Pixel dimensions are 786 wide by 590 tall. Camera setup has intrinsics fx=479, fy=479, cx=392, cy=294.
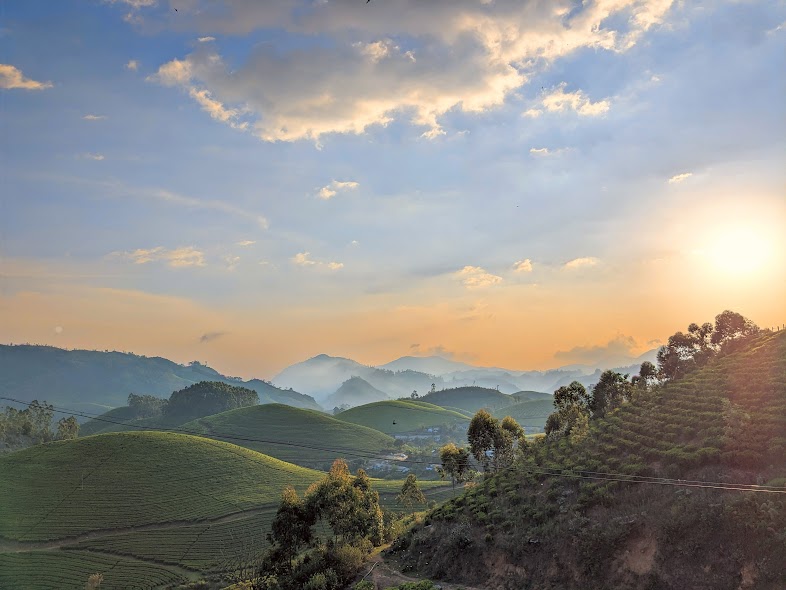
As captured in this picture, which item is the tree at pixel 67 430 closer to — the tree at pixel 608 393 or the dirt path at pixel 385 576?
the dirt path at pixel 385 576

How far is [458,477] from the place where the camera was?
71062mm

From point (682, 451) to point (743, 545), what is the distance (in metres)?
11.1

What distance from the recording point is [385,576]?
3875cm

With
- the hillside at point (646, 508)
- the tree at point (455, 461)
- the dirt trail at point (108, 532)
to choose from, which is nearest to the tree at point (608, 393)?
the hillside at point (646, 508)

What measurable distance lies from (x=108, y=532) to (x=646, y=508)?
91579 mm

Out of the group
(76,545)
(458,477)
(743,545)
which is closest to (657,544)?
(743,545)

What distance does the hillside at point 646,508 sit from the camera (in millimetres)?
27344

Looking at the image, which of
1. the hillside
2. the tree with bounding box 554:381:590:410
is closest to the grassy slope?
the tree with bounding box 554:381:590:410

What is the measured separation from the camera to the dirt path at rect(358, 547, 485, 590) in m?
34.7

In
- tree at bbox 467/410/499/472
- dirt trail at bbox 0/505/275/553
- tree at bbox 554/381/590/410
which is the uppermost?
tree at bbox 554/381/590/410

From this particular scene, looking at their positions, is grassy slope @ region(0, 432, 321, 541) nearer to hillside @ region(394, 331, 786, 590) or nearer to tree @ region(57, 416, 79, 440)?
tree @ region(57, 416, 79, 440)

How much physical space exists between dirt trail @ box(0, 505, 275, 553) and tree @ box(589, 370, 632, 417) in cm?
6842

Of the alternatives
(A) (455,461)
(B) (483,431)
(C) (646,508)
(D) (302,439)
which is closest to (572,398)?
(B) (483,431)

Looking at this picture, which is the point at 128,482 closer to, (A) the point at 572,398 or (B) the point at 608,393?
(A) the point at 572,398
